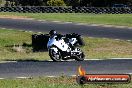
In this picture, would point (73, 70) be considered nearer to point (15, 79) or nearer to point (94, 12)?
point (15, 79)

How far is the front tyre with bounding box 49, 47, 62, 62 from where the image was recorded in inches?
707

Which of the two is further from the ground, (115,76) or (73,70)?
(115,76)

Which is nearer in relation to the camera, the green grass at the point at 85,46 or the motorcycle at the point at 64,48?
the motorcycle at the point at 64,48

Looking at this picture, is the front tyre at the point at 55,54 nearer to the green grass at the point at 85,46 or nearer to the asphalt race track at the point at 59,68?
the asphalt race track at the point at 59,68

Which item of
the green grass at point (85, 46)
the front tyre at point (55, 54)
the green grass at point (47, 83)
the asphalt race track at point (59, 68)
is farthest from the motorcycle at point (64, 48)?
the green grass at point (85, 46)

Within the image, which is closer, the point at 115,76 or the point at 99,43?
the point at 115,76

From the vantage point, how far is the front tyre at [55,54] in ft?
58.9

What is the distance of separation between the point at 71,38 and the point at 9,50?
828 centimetres

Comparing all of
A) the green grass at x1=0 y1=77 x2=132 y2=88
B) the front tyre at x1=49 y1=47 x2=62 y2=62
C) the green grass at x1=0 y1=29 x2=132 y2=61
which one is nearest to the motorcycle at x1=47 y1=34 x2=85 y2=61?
the front tyre at x1=49 y1=47 x2=62 y2=62

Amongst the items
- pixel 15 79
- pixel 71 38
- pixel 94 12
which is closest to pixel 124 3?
pixel 94 12

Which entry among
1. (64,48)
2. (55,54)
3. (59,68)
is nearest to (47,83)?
(59,68)

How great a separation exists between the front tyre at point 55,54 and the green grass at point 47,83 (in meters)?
4.56

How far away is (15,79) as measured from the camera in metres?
13.4

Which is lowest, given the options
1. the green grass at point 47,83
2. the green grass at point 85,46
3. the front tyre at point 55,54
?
the green grass at point 85,46
